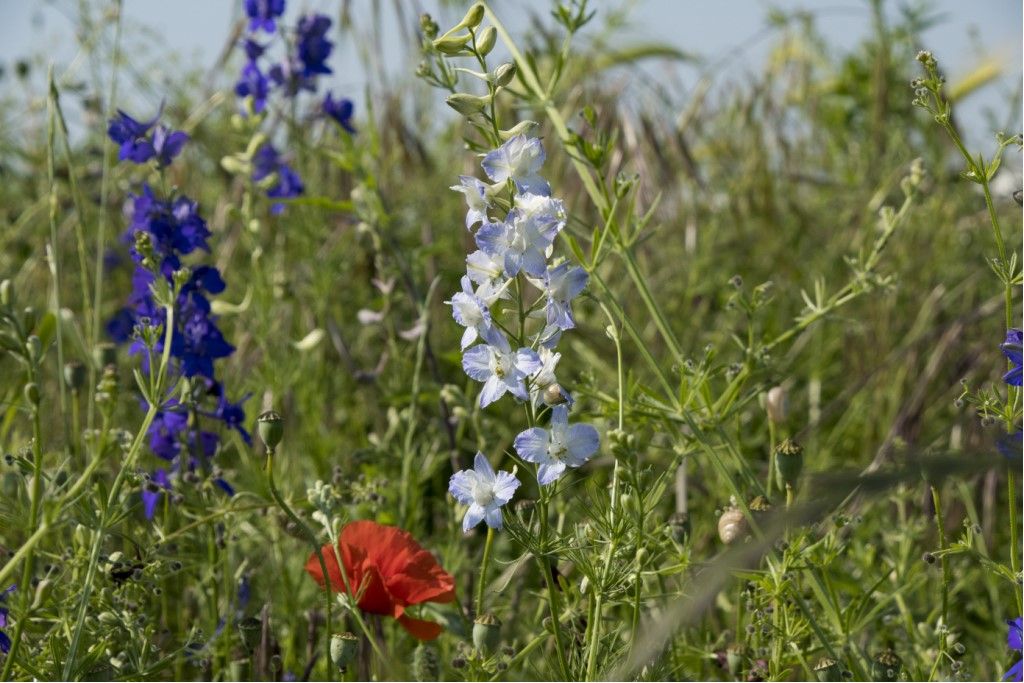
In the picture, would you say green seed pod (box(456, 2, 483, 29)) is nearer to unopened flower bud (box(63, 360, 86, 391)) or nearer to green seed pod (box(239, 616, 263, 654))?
green seed pod (box(239, 616, 263, 654))

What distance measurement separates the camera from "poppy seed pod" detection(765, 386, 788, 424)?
113 cm

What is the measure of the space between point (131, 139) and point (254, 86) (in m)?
0.52

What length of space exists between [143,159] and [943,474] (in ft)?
3.69

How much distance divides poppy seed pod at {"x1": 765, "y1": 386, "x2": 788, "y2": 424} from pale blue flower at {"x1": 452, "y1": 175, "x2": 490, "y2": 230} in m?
0.40

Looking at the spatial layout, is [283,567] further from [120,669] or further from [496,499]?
[496,499]

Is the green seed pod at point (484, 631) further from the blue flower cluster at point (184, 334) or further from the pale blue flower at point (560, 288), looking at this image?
the blue flower cluster at point (184, 334)

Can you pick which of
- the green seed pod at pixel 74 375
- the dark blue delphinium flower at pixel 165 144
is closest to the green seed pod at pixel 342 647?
the green seed pod at pixel 74 375

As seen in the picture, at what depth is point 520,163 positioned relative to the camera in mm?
843

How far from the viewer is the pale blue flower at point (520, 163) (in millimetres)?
834

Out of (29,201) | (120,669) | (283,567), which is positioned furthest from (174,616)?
(29,201)

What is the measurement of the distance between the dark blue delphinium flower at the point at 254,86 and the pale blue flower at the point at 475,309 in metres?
1.19

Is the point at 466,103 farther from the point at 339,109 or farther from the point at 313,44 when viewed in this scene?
the point at 313,44

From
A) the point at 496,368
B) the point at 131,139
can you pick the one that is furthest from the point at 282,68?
the point at 496,368

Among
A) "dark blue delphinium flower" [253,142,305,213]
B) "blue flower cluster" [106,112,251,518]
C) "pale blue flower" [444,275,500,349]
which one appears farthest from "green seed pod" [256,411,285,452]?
"dark blue delphinium flower" [253,142,305,213]
